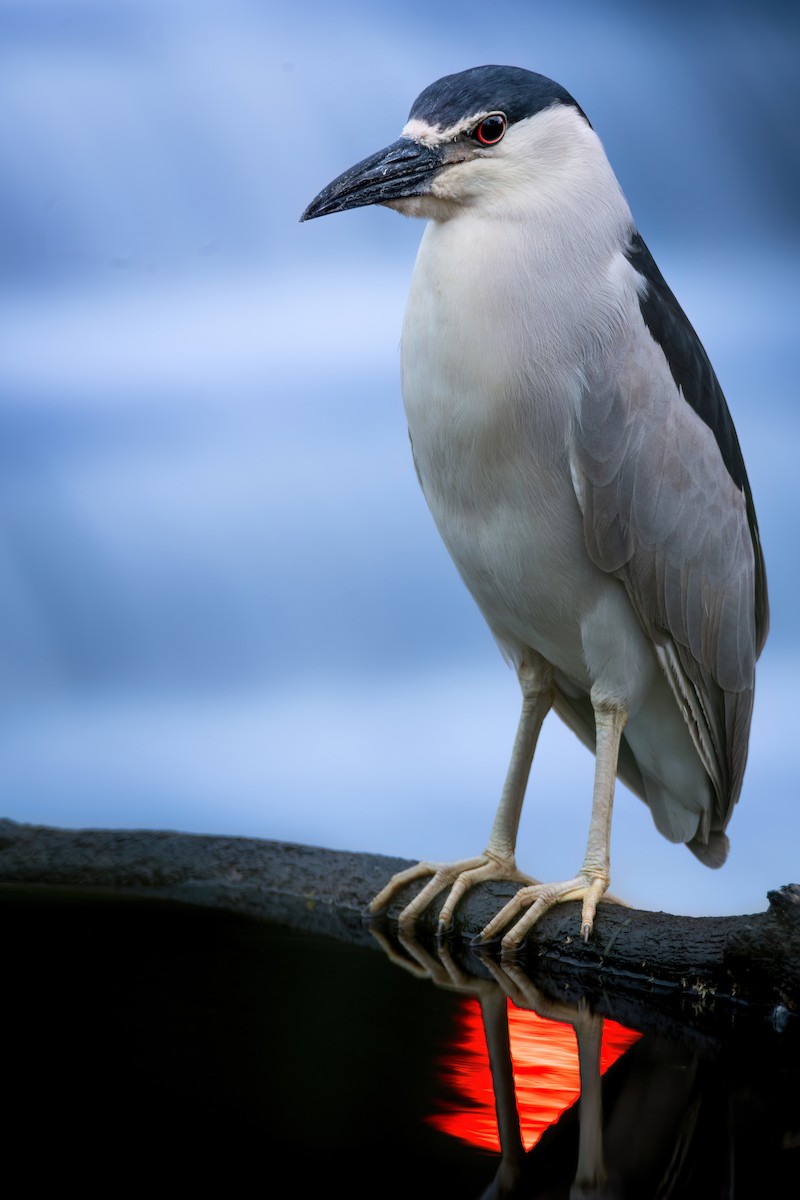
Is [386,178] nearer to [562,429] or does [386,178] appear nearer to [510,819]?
[562,429]

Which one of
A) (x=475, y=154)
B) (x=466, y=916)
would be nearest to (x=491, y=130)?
(x=475, y=154)

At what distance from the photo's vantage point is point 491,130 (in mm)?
2123

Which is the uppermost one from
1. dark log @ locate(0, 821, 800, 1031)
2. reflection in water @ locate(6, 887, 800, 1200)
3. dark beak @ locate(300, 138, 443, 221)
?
dark beak @ locate(300, 138, 443, 221)

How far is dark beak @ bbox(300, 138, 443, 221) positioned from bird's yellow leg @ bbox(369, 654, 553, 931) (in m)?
0.84

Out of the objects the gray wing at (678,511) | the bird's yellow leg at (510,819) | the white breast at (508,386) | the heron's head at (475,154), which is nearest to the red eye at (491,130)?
the heron's head at (475,154)

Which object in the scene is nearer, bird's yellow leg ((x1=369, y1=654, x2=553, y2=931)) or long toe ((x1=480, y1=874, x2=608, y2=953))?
long toe ((x1=480, y1=874, x2=608, y2=953))

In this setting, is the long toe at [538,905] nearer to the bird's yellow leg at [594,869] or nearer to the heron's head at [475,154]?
the bird's yellow leg at [594,869]

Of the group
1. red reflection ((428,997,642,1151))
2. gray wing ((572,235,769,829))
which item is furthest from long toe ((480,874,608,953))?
gray wing ((572,235,769,829))

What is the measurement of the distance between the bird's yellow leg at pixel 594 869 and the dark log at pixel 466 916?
1.2 inches

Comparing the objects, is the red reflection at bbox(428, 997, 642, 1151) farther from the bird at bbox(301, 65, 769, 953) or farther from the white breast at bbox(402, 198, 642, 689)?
the white breast at bbox(402, 198, 642, 689)

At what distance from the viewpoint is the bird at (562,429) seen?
2.13m

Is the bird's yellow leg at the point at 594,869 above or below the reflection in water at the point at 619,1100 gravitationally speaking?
above

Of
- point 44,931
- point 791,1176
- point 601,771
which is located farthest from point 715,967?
point 44,931

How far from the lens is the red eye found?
211 cm
